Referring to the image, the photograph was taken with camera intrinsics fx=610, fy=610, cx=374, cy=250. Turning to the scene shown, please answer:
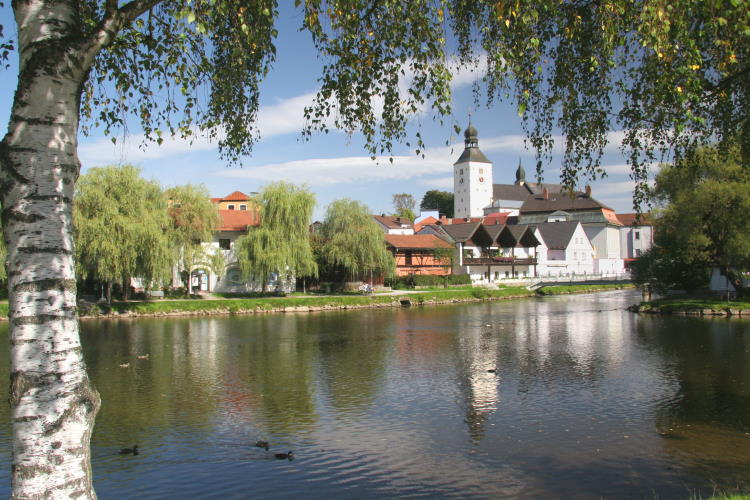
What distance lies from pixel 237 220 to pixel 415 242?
56.5ft

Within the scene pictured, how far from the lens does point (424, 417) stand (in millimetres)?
12438

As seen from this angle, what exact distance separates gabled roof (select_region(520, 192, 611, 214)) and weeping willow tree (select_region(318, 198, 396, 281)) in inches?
2301

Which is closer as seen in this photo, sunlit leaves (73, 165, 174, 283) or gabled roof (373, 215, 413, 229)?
sunlit leaves (73, 165, 174, 283)

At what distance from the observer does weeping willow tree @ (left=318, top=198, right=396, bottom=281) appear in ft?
156

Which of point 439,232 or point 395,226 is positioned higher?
point 395,226

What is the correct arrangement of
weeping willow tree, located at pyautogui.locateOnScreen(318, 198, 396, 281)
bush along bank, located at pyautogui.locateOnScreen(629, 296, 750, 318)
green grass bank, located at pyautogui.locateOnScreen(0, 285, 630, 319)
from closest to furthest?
bush along bank, located at pyautogui.locateOnScreen(629, 296, 750, 318) → green grass bank, located at pyautogui.locateOnScreen(0, 285, 630, 319) → weeping willow tree, located at pyautogui.locateOnScreen(318, 198, 396, 281)

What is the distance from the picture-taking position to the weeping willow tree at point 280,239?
140ft

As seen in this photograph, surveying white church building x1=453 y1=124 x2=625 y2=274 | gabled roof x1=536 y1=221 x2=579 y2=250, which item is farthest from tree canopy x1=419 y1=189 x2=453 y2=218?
gabled roof x1=536 y1=221 x2=579 y2=250

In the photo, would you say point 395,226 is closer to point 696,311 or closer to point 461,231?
point 461,231

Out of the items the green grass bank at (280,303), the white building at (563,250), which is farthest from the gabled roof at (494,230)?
the green grass bank at (280,303)

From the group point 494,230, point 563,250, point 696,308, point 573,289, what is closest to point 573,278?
point 563,250

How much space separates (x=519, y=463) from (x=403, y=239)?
49035 mm

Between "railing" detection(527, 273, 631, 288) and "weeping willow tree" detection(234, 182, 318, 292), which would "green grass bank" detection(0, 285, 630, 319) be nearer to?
"weeping willow tree" detection(234, 182, 318, 292)

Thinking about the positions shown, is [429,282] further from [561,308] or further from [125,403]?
[125,403]
